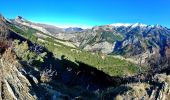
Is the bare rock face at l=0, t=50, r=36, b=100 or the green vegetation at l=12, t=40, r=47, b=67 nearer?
the bare rock face at l=0, t=50, r=36, b=100

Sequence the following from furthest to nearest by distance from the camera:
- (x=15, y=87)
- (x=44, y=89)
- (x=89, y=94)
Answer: (x=89, y=94) < (x=44, y=89) < (x=15, y=87)

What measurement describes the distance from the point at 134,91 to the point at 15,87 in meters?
37.1

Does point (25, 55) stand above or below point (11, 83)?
above

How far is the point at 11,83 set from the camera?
53.9 meters

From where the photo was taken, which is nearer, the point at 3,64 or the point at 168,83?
the point at 3,64

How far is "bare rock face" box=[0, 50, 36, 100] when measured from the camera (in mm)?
49812

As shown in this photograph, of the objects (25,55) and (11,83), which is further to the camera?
(25,55)

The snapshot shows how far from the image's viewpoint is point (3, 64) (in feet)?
184

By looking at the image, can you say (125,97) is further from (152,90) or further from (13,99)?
(13,99)

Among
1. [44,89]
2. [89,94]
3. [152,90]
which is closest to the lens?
[44,89]

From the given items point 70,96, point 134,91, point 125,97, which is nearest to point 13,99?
point 70,96

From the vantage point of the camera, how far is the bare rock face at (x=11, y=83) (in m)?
49.8

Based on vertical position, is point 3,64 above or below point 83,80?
above

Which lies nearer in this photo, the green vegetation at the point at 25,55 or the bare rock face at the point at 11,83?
the bare rock face at the point at 11,83
